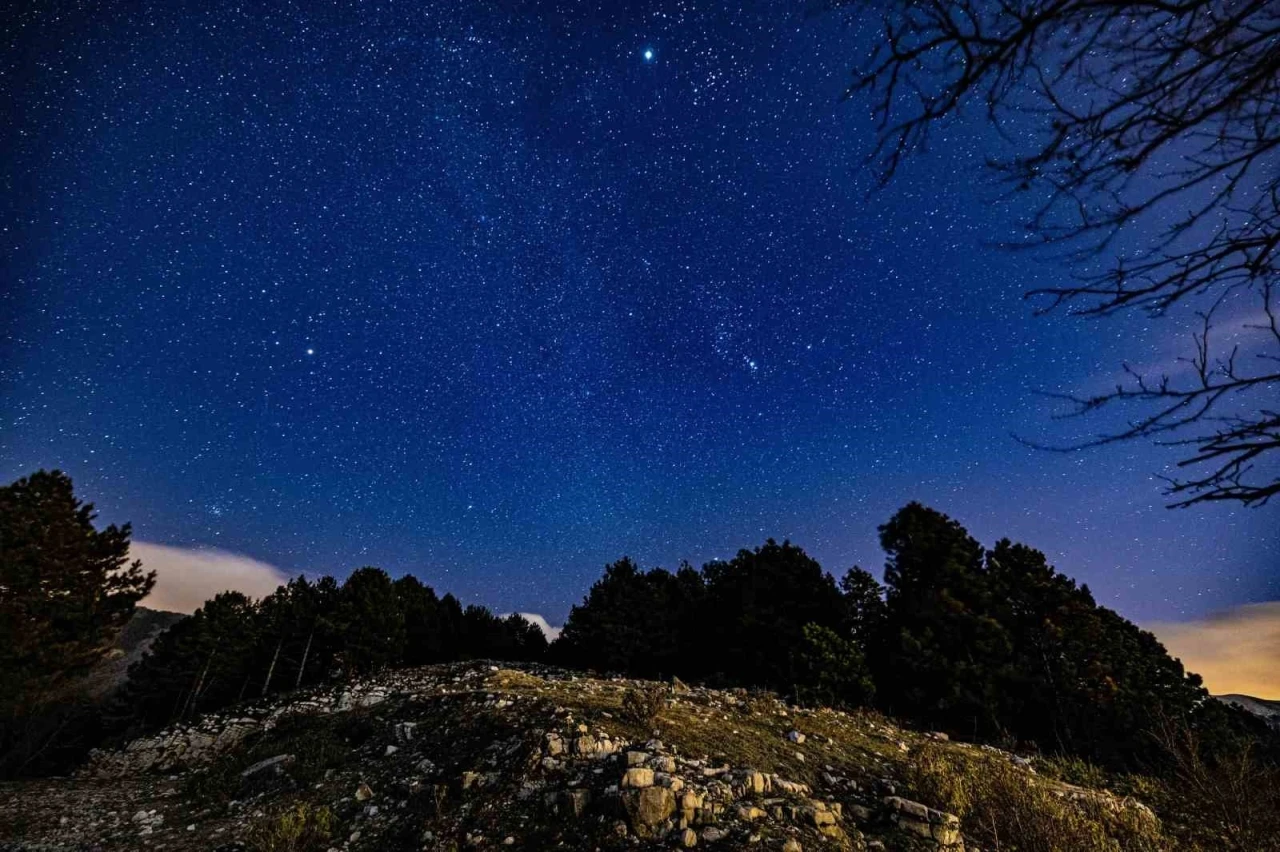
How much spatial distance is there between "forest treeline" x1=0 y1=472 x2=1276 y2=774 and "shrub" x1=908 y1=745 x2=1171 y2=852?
324cm

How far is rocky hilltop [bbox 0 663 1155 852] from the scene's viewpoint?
4.70 metres

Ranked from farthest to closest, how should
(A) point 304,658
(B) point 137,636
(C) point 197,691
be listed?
(B) point 137,636 → (A) point 304,658 → (C) point 197,691

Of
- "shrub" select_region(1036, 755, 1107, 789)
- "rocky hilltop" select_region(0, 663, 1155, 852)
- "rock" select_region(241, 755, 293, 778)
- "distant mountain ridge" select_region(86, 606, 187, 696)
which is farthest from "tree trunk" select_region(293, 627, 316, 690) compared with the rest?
"distant mountain ridge" select_region(86, 606, 187, 696)

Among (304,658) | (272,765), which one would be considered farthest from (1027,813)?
(304,658)

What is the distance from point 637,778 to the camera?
16.2 ft

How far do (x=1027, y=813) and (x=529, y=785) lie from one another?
5020mm

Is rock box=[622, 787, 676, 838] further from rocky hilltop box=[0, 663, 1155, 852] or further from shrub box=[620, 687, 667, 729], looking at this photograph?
shrub box=[620, 687, 667, 729]

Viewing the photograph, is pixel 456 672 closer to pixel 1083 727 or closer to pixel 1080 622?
pixel 1083 727

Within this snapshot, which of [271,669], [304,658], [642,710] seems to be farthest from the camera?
[304,658]

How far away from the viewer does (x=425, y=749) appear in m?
7.18

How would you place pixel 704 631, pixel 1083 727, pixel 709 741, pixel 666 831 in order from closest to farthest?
pixel 666 831 < pixel 709 741 < pixel 1083 727 < pixel 704 631

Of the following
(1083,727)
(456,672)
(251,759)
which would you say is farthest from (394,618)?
(1083,727)

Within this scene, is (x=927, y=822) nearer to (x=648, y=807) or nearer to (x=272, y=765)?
(x=648, y=807)

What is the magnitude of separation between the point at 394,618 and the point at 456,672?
13.4 metres
